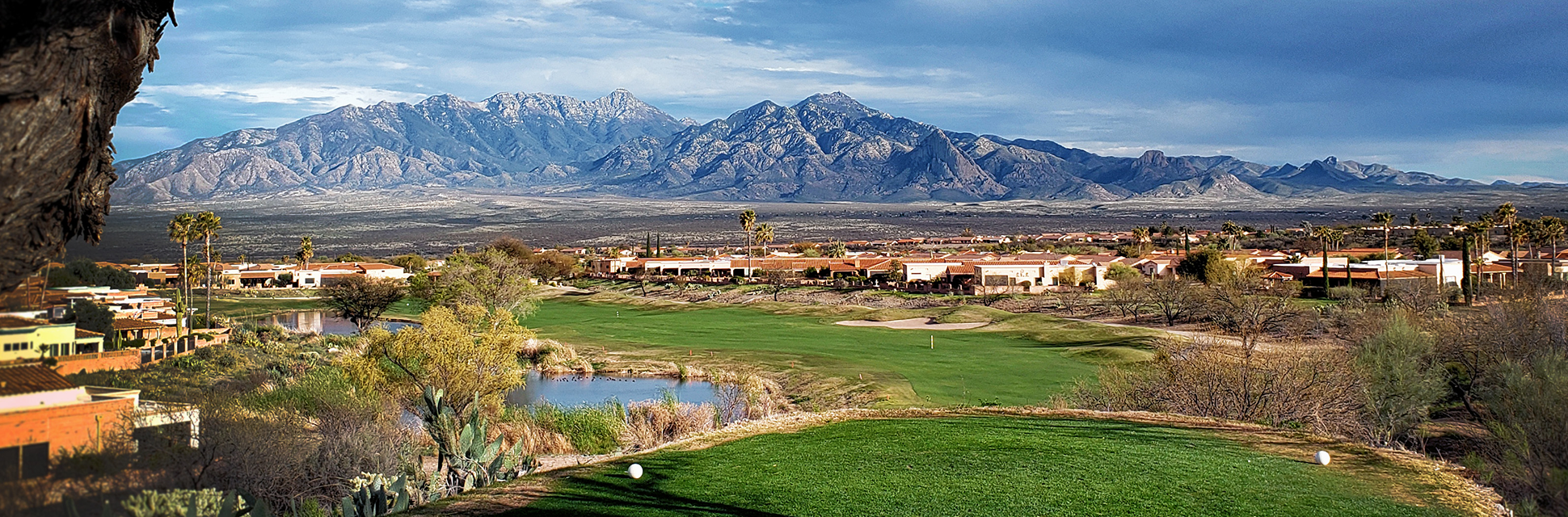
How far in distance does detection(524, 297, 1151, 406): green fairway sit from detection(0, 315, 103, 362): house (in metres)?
22.2

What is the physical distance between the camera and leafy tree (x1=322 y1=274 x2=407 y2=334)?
2283 inches

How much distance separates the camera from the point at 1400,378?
23.0m

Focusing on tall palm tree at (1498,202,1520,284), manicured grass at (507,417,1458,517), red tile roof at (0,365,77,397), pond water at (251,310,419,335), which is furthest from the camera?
tall palm tree at (1498,202,1520,284)

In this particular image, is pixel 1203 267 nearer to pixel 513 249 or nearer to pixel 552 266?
pixel 552 266

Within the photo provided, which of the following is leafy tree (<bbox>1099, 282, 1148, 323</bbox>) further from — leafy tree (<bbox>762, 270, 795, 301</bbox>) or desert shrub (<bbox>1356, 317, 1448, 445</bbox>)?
desert shrub (<bbox>1356, 317, 1448, 445</bbox>)

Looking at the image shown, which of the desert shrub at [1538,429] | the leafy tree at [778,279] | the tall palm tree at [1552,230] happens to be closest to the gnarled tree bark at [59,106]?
the desert shrub at [1538,429]

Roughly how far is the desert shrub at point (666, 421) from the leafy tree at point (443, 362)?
3.40 meters

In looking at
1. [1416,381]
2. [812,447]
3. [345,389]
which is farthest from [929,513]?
[1416,381]

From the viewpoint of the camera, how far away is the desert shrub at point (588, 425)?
74.8 ft

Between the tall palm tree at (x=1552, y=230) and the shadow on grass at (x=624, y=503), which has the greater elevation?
the tall palm tree at (x=1552, y=230)

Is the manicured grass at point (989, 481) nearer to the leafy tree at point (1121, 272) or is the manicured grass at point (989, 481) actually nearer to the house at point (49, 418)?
the house at point (49, 418)

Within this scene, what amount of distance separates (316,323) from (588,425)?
4180 cm

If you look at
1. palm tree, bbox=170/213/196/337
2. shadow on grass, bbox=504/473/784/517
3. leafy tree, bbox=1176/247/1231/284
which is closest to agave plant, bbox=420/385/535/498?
shadow on grass, bbox=504/473/784/517

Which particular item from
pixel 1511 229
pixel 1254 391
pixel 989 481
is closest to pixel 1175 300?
pixel 1511 229
